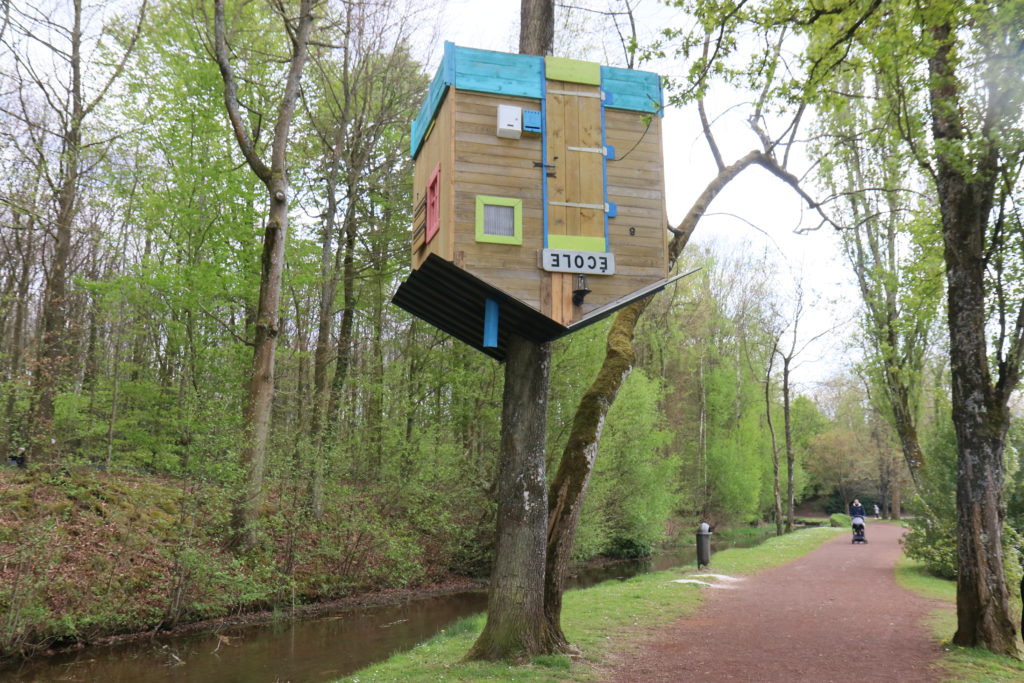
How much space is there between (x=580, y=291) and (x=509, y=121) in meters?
1.69

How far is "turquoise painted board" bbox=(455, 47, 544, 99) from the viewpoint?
21.1 ft

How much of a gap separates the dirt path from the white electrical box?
16.7 feet

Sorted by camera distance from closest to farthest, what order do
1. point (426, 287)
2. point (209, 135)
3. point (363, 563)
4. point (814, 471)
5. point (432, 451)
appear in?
1. point (426, 287)
2. point (363, 563)
3. point (432, 451)
4. point (209, 135)
5. point (814, 471)

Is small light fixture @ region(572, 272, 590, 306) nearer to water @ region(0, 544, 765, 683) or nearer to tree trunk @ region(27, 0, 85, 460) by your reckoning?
water @ region(0, 544, 765, 683)

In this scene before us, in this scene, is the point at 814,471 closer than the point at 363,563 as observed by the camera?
No

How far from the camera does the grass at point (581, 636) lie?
247 inches

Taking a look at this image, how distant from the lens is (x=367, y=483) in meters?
14.8

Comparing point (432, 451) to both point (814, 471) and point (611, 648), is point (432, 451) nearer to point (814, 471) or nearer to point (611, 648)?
point (611, 648)

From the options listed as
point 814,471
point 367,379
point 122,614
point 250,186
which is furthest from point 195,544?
point 814,471

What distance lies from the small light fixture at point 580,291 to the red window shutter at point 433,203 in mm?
1355

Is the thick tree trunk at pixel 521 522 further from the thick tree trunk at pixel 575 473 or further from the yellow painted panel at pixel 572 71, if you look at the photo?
the yellow painted panel at pixel 572 71

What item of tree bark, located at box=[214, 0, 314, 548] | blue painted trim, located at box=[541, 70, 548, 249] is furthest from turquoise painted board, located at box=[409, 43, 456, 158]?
tree bark, located at box=[214, 0, 314, 548]

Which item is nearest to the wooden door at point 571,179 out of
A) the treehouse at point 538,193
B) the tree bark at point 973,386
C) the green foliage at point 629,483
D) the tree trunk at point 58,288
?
the treehouse at point 538,193

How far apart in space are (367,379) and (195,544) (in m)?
6.73
